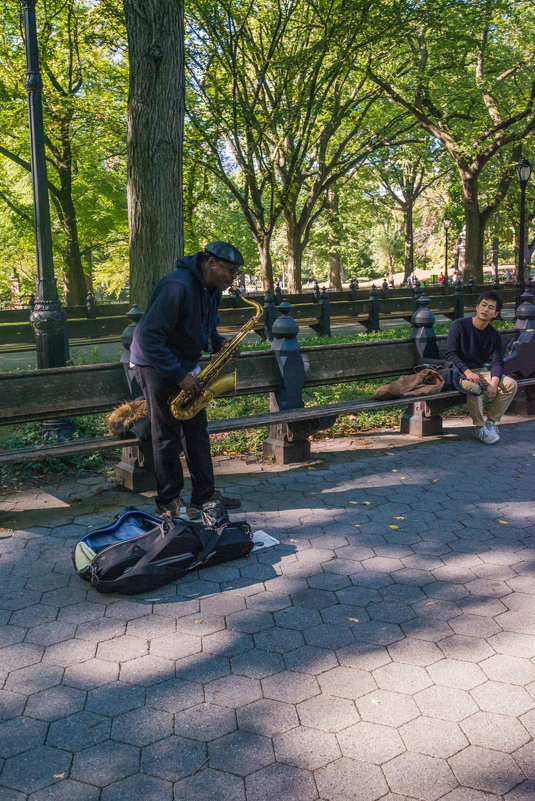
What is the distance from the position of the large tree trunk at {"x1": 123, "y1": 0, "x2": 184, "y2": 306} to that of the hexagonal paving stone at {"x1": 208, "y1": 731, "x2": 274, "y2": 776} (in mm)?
5660

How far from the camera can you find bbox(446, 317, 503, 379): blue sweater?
7.01m

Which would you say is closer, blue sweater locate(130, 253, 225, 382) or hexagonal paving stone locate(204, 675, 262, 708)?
hexagonal paving stone locate(204, 675, 262, 708)

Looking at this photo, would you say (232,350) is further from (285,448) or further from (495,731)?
(495,731)

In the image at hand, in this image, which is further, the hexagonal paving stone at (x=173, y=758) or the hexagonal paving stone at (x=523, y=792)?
the hexagonal paving stone at (x=173, y=758)

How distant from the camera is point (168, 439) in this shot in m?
4.68

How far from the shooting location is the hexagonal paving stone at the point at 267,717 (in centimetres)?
270

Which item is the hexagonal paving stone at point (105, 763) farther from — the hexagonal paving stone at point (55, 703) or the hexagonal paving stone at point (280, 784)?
the hexagonal paving stone at point (280, 784)

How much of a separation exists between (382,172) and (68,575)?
4035 centimetres

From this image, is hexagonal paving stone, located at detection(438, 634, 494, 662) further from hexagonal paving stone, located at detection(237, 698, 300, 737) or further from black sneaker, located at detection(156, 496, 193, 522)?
black sneaker, located at detection(156, 496, 193, 522)

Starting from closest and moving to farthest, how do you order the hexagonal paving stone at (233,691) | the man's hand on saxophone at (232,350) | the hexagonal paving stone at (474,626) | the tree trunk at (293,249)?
the hexagonal paving stone at (233,691), the hexagonal paving stone at (474,626), the man's hand on saxophone at (232,350), the tree trunk at (293,249)

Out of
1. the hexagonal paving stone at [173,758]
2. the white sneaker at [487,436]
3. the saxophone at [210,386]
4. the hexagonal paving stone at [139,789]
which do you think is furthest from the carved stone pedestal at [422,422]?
the hexagonal paving stone at [139,789]

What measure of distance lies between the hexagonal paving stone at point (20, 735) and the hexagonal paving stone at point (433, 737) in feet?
4.58

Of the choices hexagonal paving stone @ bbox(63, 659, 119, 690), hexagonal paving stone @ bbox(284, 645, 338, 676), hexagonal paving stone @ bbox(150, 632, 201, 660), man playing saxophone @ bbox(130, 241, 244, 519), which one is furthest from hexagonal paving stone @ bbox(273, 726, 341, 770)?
man playing saxophone @ bbox(130, 241, 244, 519)

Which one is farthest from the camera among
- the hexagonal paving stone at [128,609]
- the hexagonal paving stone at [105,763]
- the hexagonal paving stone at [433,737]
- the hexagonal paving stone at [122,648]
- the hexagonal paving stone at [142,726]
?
the hexagonal paving stone at [128,609]
